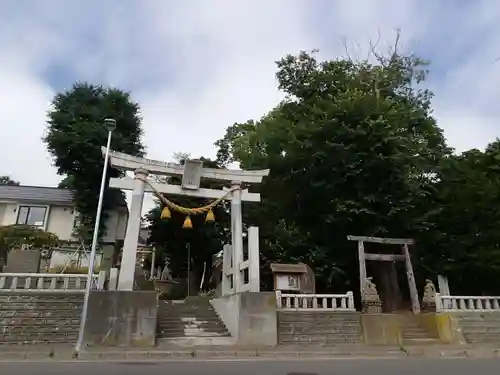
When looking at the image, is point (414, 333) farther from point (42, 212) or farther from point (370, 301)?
point (42, 212)

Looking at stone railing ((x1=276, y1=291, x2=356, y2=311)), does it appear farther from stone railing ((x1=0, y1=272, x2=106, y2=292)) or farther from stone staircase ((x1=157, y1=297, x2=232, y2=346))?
stone railing ((x1=0, y1=272, x2=106, y2=292))

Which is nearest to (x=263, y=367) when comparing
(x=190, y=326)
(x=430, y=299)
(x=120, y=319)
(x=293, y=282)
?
(x=120, y=319)

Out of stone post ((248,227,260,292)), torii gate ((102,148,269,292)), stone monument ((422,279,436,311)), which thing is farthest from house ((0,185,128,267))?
stone monument ((422,279,436,311))

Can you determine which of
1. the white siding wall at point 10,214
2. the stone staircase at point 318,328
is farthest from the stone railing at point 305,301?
the white siding wall at point 10,214

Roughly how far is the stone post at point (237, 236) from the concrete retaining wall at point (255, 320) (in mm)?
1482

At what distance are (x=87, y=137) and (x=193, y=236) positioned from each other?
29.0 ft

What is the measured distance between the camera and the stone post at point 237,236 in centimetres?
1440

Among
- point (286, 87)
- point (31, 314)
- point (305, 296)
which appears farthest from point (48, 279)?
point (286, 87)

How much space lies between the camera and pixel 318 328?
516 inches

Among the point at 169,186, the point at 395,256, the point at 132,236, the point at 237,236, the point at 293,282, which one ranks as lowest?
the point at 293,282

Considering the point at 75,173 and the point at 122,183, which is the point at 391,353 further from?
the point at 75,173

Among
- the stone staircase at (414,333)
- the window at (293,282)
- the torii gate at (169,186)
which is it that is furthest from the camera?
the window at (293,282)

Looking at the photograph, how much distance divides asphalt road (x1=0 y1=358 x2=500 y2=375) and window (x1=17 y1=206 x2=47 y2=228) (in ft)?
67.1

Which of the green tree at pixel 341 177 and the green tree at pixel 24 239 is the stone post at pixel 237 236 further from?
the green tree at pixel 24 239
